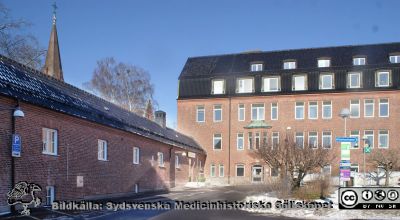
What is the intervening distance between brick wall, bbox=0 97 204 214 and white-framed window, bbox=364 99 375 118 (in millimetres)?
22669

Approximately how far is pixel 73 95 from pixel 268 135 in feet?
86.4

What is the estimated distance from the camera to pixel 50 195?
18203mm

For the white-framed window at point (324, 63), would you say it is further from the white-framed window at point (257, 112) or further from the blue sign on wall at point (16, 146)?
the blue sign on wall at point (16, 146)

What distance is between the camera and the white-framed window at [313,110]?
44.2 m

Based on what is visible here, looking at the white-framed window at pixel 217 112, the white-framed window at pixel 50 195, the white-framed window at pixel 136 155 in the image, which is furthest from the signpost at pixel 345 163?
the white-framed window at pixel 217 112

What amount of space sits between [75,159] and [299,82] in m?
30.1

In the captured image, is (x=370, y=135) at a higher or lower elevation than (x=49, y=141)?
higher

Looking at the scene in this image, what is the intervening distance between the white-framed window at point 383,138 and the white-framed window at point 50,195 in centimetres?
3317

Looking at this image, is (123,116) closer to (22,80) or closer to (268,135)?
(22,80)

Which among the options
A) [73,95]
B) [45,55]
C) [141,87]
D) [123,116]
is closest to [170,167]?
[123,116]

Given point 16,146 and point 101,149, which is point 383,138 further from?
point 16,146

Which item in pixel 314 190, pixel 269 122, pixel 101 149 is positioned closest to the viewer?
pixel 314 190

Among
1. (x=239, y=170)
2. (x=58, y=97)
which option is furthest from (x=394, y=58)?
(x=58, y=97)

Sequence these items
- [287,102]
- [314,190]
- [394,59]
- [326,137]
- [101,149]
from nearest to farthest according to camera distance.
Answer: [314,190]
[101,149]
[394,59]
[326,137]
[287,102]
